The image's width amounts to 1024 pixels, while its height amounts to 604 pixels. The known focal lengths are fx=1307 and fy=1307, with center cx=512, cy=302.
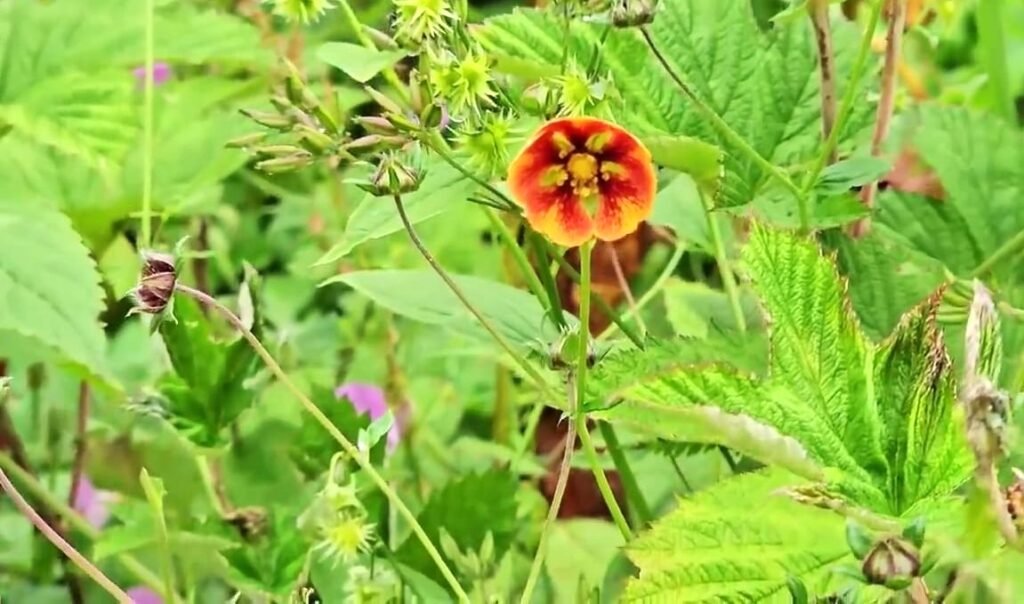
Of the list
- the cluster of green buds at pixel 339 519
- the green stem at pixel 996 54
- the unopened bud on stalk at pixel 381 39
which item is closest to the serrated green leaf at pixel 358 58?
the unopened bud on stalk at pixel 381 39

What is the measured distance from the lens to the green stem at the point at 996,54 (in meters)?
0.58

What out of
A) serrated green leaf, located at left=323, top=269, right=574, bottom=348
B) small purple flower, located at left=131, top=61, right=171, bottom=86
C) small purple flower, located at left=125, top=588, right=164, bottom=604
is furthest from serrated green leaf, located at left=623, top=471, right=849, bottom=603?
small purple flower, located at left=131, top=61, right=171, bottom=86

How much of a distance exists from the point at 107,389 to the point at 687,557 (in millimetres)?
310

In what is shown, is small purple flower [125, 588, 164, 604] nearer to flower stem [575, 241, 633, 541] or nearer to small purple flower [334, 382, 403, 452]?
small purple flower [334, 382, 403, 452]

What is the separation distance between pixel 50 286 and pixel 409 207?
18cm

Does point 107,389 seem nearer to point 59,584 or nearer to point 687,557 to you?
point 59,584

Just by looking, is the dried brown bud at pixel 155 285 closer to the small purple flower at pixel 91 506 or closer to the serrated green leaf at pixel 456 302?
the serrated green leaf at pixel 456 302

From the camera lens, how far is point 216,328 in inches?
30.5

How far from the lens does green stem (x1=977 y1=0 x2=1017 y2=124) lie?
1.92 feet

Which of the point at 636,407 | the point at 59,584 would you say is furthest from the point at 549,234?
the point at 59,584

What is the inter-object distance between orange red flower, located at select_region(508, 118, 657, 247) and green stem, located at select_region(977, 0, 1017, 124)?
31 centimetres

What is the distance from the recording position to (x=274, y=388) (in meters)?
0.72

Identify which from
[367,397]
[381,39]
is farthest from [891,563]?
[367,397]

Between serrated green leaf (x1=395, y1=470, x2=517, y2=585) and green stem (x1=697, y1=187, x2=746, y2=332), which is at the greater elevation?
green stem (x1=697, y1=187, x2=746, y2=332)
